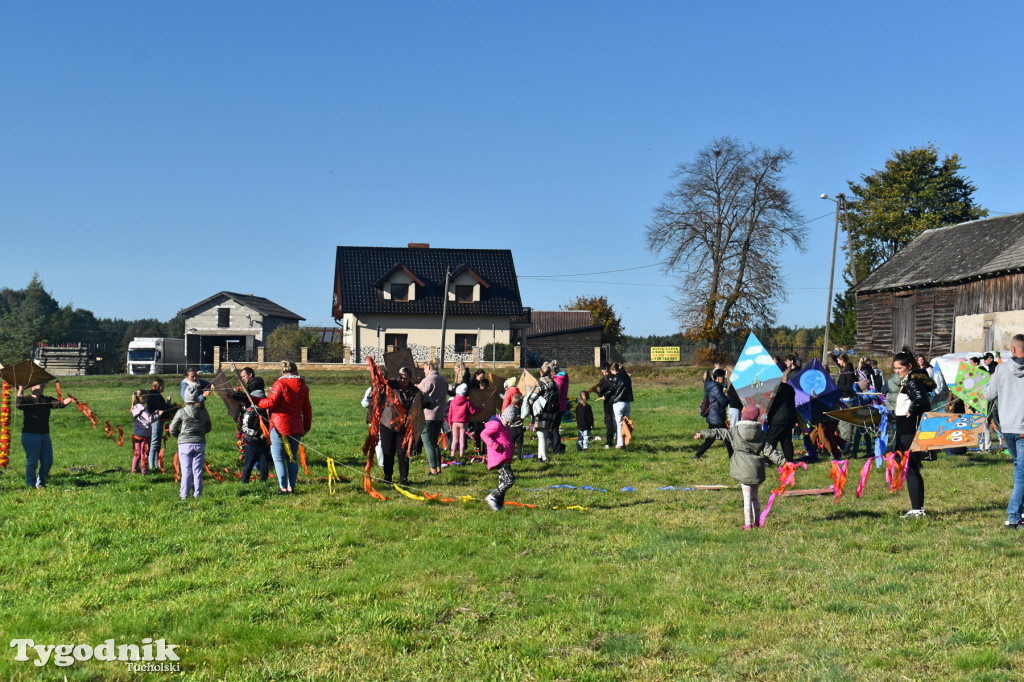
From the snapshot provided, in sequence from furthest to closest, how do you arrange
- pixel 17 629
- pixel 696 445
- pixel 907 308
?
pixel 907 308
pixel 696 445
pixel 17 629

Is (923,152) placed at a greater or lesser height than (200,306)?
greater

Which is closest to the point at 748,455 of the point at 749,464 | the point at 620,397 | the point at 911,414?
the point at 749,464

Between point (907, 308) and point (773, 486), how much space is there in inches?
1336

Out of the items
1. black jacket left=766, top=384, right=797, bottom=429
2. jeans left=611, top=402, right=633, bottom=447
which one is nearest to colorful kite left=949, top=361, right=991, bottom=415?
black jacket left=766, top=384, right=797, bottom=429

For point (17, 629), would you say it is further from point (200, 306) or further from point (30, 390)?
point (200, 306)

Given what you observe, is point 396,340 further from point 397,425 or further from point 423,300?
point 397,425

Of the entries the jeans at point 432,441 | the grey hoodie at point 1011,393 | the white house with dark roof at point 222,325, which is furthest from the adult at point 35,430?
the white house with dark roof at point 222,325

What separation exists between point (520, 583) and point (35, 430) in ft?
27.3

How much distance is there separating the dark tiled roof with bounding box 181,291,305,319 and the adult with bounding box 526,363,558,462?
53290 millimetres

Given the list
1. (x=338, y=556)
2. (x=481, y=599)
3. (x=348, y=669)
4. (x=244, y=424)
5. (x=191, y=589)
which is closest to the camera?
(x=348, y=669)

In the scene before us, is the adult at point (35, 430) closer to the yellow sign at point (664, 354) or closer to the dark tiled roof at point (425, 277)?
the dark tiled roof at point (425, 277)

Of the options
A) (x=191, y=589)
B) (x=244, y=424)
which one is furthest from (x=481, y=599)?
(x=244, y=424)

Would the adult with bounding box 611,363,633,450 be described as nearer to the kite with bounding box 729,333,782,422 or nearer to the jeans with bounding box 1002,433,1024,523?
the kite with bounding box 729,333,782,422

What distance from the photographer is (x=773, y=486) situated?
12055 mm
